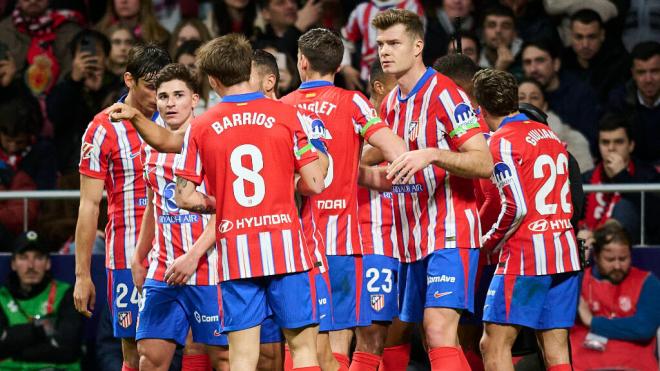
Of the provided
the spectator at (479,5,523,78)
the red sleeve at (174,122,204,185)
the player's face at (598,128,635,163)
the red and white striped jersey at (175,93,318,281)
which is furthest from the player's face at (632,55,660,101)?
the red sleeve at (174,122,204,185)

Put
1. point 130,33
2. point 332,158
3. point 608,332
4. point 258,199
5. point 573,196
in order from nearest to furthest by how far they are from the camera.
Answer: point 258,199 → point 332,158 → point 573,196 → point 608,332 → point 130,33

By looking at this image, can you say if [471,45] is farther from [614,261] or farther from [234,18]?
[614,261]

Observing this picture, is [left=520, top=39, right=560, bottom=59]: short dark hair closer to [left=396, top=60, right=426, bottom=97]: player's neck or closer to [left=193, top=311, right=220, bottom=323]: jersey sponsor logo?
[left=396, top=60, right=426, bottom=97]: player's neck

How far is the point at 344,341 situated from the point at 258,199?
1.76 metres

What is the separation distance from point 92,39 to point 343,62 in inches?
96.2

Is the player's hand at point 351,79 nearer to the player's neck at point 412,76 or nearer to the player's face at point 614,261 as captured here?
the player's face at point 614,261

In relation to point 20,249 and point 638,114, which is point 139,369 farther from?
point 638,114

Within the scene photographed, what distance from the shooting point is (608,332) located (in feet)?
29.6

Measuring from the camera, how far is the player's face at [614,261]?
905 cm

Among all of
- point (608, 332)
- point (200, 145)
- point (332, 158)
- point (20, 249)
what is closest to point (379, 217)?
point (332, 158)

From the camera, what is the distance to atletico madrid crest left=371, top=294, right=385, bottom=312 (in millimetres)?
7344

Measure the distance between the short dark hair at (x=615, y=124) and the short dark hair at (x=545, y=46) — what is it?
1039 mm

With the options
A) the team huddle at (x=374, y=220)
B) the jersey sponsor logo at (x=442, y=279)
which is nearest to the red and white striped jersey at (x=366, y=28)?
the team huddle at (x=374, y=220)

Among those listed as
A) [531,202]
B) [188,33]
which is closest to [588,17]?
[188,33]
